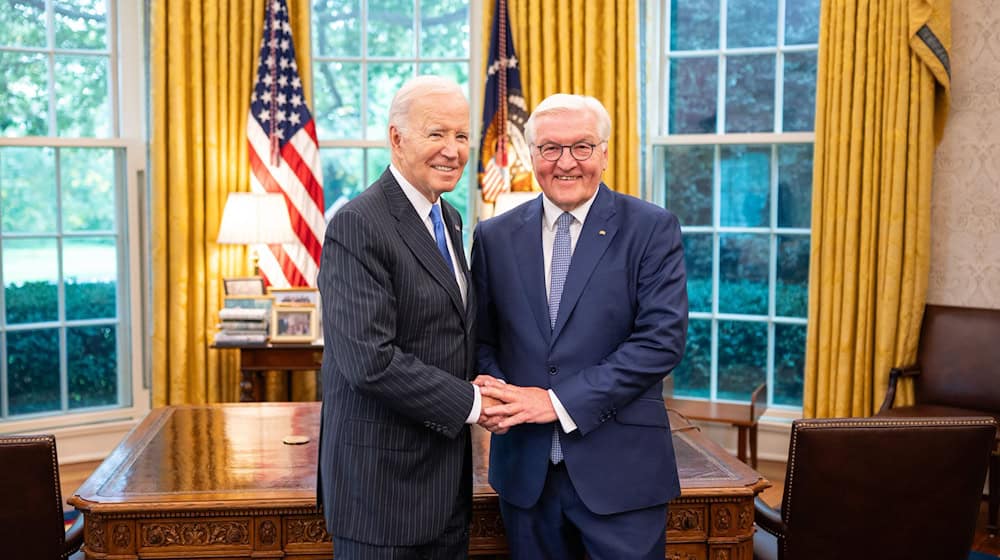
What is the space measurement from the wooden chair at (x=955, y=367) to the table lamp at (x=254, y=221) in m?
3.23

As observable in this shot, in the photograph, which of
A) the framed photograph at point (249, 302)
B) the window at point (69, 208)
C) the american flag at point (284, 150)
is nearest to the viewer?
the framed photograph at point (249, 302)

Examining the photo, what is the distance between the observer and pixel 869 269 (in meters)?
4.72

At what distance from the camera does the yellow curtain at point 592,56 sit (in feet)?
17.0

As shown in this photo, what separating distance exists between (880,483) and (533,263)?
1.13 m

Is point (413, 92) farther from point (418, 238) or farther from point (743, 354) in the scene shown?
point (743, 354)

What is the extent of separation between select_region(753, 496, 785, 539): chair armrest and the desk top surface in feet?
0.33

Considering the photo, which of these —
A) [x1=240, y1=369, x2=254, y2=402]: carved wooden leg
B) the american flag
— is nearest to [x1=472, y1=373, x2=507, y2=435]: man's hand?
[x1=240, y1=369, x2=254, y2=402]: carved wooden leg

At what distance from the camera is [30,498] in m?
2.35

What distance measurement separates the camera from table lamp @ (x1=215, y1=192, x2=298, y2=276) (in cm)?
490

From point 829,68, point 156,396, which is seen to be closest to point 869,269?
point 829,68

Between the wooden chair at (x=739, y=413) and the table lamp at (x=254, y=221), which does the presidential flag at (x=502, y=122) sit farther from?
the wooden chair at (x=739, y=413)

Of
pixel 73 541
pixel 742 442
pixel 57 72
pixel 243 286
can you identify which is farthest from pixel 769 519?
pixel 57 72

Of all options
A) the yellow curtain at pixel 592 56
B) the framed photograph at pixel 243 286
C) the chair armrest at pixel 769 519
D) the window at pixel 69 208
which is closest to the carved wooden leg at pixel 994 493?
the chair armrest at pixel 769 519

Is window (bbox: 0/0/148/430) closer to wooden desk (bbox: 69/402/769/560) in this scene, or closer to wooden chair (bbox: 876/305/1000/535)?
wooden desk (bbox: 69/402/769/560)
